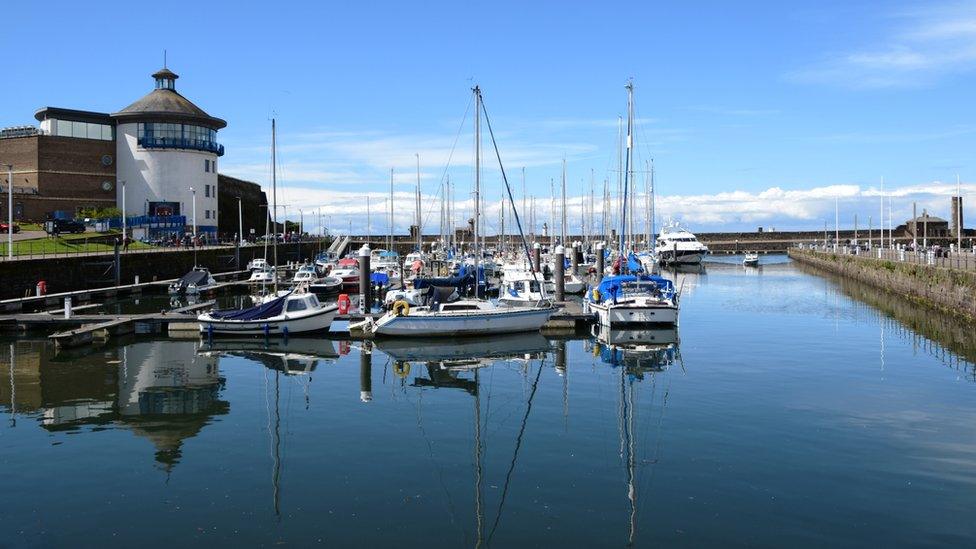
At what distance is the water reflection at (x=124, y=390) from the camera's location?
20.8 m

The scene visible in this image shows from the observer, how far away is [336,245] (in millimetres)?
112125

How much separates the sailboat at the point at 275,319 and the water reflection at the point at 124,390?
1.96m

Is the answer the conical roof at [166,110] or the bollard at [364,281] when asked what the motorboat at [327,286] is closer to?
the bollard at [364,281]

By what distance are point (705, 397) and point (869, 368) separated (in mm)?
8546

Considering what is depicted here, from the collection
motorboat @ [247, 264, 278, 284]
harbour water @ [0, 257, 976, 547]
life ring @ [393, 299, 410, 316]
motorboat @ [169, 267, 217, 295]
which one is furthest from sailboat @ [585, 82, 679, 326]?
motorboat @ [247, 264, 278, 284]

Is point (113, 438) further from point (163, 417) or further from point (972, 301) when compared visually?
point (972, 301)

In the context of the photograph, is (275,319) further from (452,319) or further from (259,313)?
(452,319)

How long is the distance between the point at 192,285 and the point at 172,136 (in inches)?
1591

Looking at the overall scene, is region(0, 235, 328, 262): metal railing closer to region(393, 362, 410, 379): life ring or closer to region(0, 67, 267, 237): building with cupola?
region(0, 67, 267, 237): building with cupola

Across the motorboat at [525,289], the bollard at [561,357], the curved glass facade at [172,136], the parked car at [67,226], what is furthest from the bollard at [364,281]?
the curved glass facade at [172,136]

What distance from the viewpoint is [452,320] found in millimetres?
35469

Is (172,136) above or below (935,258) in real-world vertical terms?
above

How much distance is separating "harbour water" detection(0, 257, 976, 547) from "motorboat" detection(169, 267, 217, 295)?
23934 millimetres

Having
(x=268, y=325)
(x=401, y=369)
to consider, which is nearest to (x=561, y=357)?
(x=401, y=369)
